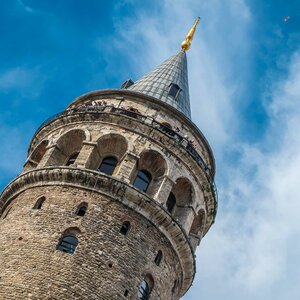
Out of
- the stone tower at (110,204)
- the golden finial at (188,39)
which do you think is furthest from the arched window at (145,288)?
the golden finial at (188,39)

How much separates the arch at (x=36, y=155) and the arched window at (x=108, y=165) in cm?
312

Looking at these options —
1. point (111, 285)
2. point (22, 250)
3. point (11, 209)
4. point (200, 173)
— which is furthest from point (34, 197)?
point (200, 173)

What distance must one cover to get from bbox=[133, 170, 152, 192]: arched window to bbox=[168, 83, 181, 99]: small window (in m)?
6.42

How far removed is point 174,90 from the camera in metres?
30.0

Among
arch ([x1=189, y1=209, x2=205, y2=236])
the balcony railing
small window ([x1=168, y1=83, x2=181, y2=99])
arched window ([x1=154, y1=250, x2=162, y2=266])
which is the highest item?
small window ([x1=168, y1=83, x2=181, y2=99])

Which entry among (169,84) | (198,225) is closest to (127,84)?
(169,84)

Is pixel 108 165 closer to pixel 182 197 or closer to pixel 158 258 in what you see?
pixel 182 197

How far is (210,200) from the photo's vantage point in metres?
25.8

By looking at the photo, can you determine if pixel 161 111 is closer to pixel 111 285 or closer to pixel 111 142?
pixel 111 142

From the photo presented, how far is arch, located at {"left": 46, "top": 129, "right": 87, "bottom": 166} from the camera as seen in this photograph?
2451 cm

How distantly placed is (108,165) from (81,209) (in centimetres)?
342

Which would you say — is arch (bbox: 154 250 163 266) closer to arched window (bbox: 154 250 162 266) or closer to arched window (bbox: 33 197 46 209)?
arched window (bbox: 154 250 162 266)

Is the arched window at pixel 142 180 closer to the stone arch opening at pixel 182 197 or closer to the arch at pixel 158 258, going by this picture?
the stone arch opening at pixel 182 197

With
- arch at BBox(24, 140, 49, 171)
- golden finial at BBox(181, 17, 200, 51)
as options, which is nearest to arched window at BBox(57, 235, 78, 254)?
arch at BBox(24, 140, 49, 171)
